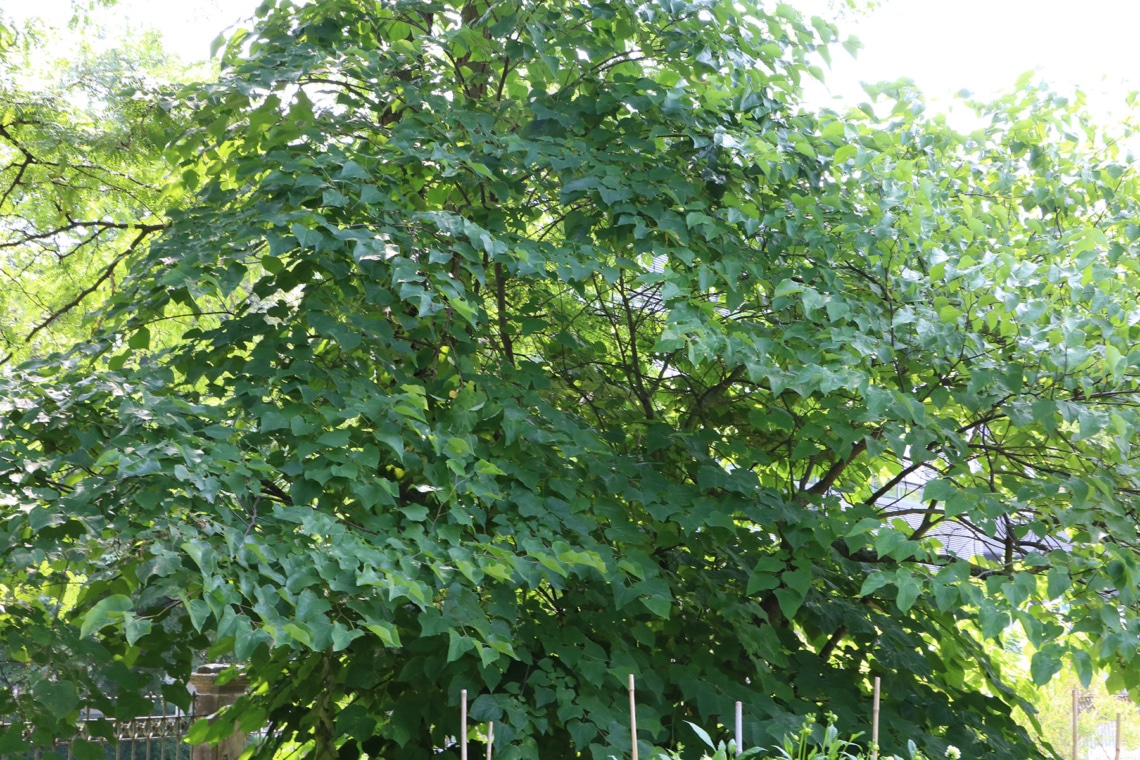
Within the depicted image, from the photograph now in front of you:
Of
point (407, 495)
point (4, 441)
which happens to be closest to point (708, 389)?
point (407, 495)

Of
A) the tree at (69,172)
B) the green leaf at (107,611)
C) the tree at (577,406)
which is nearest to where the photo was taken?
the green leaf at (107,611)

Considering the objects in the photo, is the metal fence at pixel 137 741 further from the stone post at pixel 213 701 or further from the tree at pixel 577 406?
the tree at pixel 577 406

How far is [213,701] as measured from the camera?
4957 mm

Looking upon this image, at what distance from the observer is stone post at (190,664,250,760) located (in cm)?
485

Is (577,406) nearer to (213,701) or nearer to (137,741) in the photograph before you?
(213,701)

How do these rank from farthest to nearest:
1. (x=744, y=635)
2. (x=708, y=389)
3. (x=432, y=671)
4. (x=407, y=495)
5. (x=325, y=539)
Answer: (x=708, y=389) → (x=407, y=495) → (x=744, y=635) → (x=432, y=671) → (x=325, y=539)

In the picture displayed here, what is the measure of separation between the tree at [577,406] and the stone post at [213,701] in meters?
1.57

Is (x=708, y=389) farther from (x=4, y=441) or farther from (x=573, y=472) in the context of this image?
(x=4, y=441)

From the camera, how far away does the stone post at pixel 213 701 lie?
15.9 feet

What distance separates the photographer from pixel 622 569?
2.86m

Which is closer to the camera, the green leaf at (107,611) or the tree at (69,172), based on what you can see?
the green leaf at (107,611)

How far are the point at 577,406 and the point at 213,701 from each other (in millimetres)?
2741

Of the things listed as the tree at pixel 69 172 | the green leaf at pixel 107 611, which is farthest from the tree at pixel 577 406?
the tree at pixel 69 172

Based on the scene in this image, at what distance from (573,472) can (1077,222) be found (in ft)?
6.12
